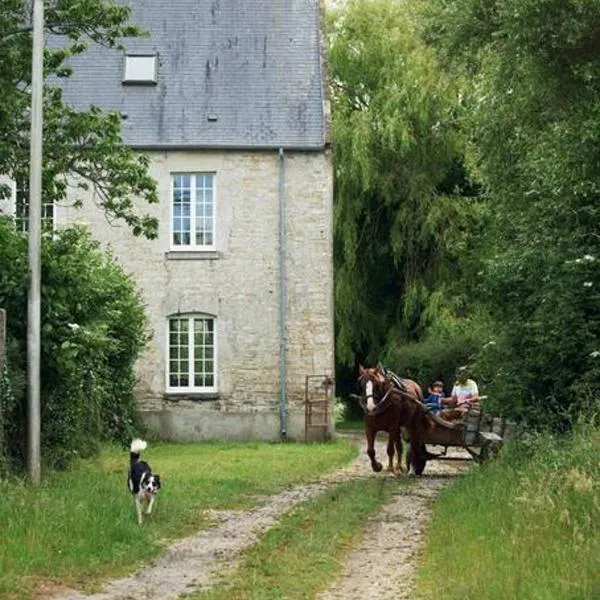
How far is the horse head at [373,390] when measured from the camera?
21688 millimetres

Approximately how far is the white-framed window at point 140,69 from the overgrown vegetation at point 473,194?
718 cm

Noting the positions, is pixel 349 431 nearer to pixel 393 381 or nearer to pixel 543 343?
pixel 393 381

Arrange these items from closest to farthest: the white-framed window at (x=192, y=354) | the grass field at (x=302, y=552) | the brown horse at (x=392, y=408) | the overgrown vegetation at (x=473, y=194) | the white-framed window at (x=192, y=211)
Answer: the grass field at (x=302, y=552) < the overgrown vegetation at (x=473, y=194) < the brown horse at (x=392, y=408) < the white-framed window at (x=192, y=354) < the white-framed window at (x=192, y=211)

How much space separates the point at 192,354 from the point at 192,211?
3.81m

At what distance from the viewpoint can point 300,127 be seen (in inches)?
1277

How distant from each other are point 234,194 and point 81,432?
12.4 m

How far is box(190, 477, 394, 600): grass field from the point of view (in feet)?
33.0

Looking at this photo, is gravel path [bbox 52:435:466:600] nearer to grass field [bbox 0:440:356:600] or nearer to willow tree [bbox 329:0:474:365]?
grass field [bbox 0:440:356:600]

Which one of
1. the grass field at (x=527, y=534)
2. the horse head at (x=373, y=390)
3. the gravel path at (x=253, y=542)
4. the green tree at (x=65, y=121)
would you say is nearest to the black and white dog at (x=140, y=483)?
the gravel path at (x=253, y=542)

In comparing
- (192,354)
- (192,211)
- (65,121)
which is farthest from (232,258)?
(65,121)

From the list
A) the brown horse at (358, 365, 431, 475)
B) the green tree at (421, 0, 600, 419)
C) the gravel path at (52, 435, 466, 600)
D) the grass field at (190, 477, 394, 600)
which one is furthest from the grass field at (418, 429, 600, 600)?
the brown horse at (358, 365, 431, 475)

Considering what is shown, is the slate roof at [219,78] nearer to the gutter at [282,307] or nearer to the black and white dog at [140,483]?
the gutter at [282,307]

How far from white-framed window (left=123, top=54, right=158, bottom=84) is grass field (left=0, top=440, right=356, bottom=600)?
13.4 metres

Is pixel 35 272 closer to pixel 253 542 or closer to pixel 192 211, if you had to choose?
pixel 253 542
